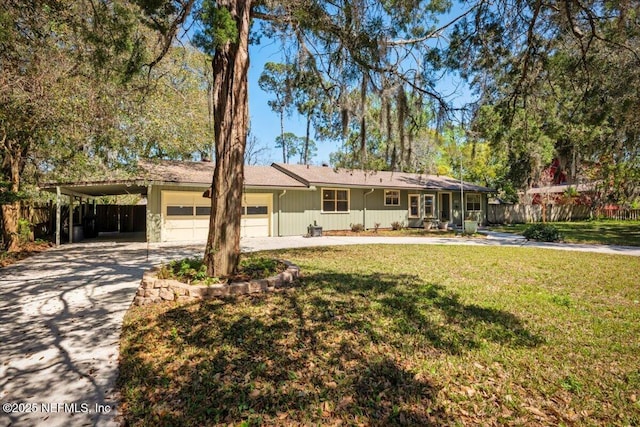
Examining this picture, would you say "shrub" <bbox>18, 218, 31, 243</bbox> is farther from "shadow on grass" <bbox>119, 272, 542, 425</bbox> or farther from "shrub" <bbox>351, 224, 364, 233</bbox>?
"shrub" <bbox>351, 224, 364, 233</bbox>

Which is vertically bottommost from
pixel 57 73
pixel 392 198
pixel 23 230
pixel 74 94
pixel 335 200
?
pixel 23 230

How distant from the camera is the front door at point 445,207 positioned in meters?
20.0

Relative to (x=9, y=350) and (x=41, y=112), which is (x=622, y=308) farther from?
(x=41, y=112)

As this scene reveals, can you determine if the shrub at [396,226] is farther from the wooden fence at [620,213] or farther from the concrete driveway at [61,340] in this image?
the wooden fence at [620,213]

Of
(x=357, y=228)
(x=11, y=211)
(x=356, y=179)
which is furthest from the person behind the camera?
(x=356, y=179)

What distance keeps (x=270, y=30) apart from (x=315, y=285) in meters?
5.59

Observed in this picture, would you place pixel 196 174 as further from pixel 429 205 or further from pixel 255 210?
pixel 429 205

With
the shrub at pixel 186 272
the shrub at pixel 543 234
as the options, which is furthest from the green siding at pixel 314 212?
the shrub at pixel 186 272

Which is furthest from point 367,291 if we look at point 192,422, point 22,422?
point 22,422

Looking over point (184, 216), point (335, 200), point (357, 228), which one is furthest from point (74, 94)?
point (357, 228)

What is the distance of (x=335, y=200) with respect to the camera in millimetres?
16078

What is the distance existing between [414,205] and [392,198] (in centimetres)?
184

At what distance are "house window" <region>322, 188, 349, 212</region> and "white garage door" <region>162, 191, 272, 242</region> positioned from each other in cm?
344

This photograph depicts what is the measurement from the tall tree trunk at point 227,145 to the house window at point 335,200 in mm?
10715
